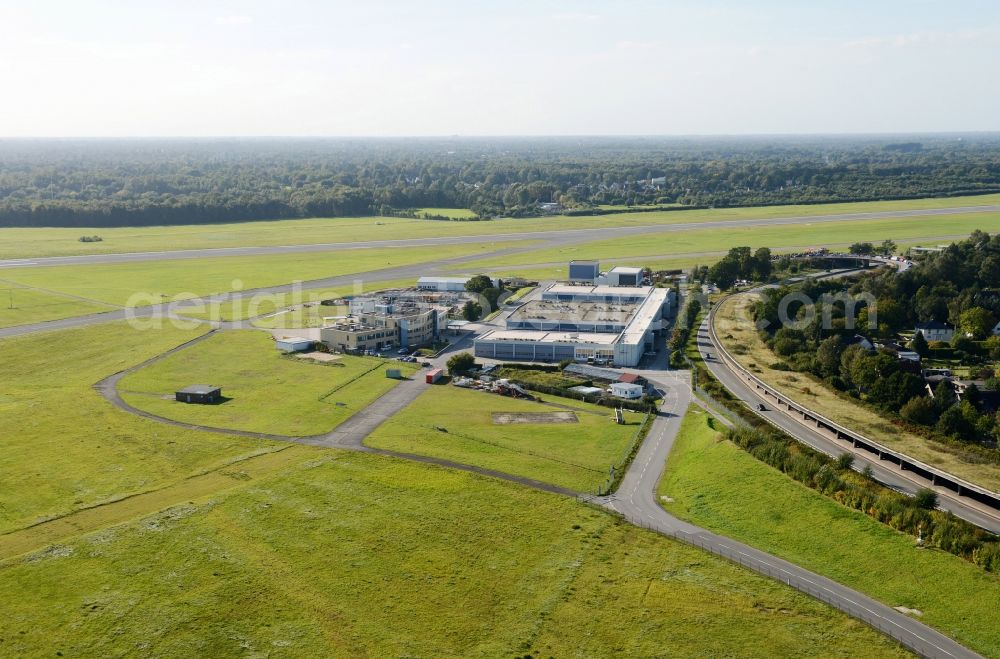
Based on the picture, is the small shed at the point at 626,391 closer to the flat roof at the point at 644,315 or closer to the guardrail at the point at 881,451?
the guardrail at the point at 881,451

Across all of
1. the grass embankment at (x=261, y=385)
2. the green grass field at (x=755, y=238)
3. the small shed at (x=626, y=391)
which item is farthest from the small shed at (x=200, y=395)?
the green grass field at (x=755, y=238)

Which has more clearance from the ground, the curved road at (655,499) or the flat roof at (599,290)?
the flat roof at (599,290)

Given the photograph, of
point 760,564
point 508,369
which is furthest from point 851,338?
point 760,564

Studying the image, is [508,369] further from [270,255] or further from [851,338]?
[270,255]

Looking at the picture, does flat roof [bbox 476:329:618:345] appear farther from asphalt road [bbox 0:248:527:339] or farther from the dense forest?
the dense forest

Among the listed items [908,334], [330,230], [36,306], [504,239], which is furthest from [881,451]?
[330,230]
